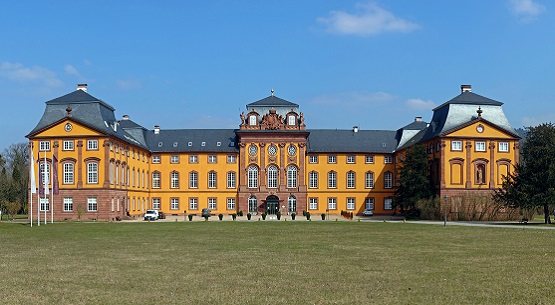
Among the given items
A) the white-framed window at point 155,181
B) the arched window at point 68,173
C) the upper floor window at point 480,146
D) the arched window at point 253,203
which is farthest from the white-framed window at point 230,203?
the upper floor window at point 480,146

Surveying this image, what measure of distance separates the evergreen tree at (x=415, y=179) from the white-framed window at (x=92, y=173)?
3290cm

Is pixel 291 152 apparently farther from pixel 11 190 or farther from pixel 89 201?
pixel 11 190

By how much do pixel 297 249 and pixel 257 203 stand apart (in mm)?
57805

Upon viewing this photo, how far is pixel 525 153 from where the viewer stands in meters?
54.4

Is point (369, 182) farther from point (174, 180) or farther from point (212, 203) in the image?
point (174, 180)

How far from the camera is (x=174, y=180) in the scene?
8631 cm

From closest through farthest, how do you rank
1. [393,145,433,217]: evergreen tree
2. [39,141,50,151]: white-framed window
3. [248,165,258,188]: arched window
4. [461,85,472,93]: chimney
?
1. [39,141,50,151]: white-framed window
2. [393,145,433,217]: evergreen tree
3. [461,85,472,93]: chimney
4. [248,165,258,188]: arched window

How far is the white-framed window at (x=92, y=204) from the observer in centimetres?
6644

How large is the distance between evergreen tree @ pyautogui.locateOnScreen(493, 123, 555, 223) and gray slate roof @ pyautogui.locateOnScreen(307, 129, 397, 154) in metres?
34.1

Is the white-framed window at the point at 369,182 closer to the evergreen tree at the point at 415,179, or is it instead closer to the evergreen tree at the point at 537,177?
the evergreen tree at the point at 415,179

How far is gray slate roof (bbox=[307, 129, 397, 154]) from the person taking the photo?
87250 millimetres

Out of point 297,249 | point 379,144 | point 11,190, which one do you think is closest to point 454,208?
point 379,144

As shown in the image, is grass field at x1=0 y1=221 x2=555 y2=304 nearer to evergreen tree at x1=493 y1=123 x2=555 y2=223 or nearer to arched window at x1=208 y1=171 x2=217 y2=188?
evergreen tree at x1=493 y1=123 x2=555 y2=223

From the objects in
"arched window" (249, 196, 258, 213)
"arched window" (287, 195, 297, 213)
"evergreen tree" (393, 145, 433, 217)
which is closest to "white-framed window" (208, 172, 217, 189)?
"arched window" (249, 196, 258, 213)
